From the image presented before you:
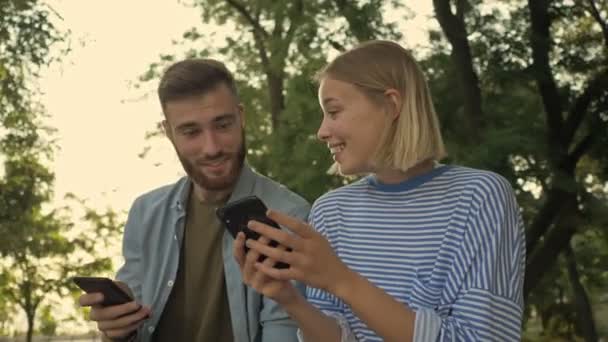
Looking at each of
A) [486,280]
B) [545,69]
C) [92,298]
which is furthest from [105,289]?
[545,69]

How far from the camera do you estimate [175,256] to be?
346cm

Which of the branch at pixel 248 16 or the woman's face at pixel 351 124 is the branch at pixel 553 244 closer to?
the branch at pixel 248 16

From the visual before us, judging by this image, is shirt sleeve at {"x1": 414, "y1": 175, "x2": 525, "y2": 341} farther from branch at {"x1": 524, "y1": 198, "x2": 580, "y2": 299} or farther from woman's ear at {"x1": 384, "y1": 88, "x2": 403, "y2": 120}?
branch at {"x1": 524, "y1": 198, "x2": 580, "y2": 299}

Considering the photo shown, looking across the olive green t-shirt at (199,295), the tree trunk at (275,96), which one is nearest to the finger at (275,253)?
the olive green t-shirt at (199,295)

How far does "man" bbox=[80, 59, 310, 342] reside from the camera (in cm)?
330

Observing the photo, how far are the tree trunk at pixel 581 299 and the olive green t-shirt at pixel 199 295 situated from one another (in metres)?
13.0

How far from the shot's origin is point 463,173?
2.51m

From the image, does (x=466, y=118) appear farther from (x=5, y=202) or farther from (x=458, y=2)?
(x=5, y=202)

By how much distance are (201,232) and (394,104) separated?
1297mm

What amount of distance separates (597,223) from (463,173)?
10.7 metres

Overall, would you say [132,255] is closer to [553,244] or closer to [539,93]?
[539,93]

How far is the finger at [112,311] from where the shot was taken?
119 inches

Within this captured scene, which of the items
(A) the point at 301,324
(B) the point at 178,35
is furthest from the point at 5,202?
(A) the point at 301,324

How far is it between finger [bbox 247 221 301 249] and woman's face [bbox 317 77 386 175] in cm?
53
